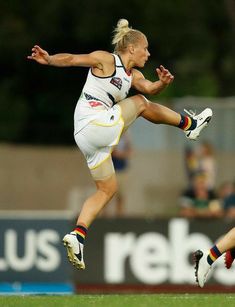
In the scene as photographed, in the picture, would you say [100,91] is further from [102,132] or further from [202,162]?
[202,162]

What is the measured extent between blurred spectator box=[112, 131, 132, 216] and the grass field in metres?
8.82

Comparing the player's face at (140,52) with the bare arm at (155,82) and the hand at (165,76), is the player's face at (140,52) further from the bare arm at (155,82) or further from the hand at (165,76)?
the hand at (165,76)

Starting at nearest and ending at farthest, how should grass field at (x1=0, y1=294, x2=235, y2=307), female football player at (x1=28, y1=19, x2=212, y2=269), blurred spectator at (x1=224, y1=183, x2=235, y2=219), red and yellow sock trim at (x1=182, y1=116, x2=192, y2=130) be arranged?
grass field at (x1=0, y1=294, x2=235, y2=307), female football player at (x1=28, y1=19, x2=212, y2=269), red and yellow sock trim at (x1=182, y1=116, x2=192, y2=130), blurred spectator at (x1=224, y1=183, x2=235, y2=219)

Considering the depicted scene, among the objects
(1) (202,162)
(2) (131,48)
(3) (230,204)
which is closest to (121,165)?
(1) (202,162)

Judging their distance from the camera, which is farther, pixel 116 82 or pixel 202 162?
pixel 202 162

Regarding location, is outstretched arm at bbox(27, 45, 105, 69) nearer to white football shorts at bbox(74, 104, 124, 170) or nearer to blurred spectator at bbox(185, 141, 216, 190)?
white football shorts at bbox(74, 104, 124, 170)

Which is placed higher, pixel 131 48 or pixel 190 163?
pixel 131 48

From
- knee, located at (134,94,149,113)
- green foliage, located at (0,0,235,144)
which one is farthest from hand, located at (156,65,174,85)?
green foliage, located at (0,0,235,144)

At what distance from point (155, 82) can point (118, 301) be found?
81.0 inches

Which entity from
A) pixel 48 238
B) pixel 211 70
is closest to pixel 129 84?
pixel 48 238

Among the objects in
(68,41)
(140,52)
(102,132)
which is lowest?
(68,41)

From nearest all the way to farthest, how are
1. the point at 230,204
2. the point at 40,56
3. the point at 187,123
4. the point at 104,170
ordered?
the point at 40,56 → the point at 104,170 → the point at 187,123 → the point at 230,204

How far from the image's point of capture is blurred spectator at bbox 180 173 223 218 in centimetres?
2010

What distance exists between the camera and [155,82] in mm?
12320
